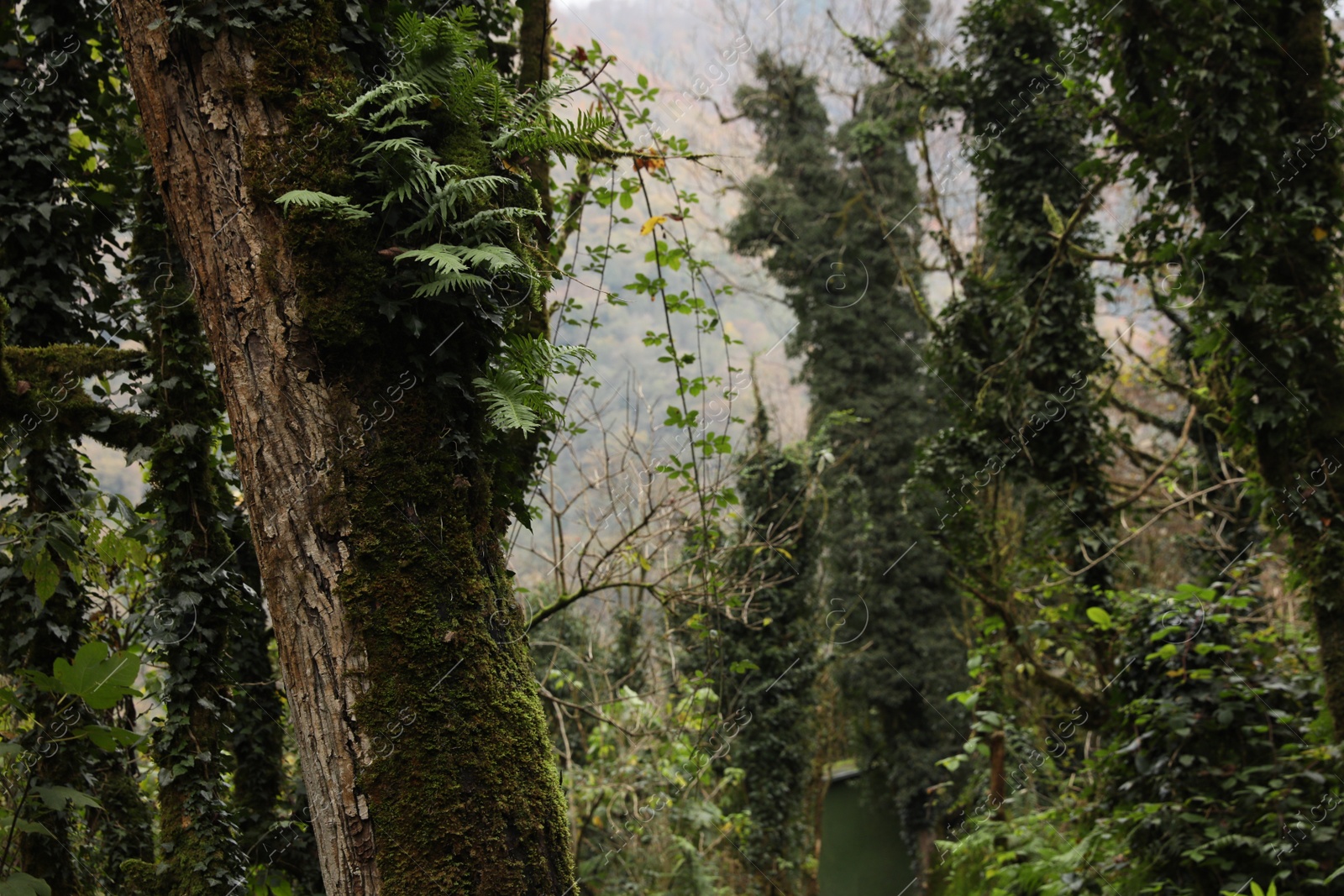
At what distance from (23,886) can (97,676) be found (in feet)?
1.63

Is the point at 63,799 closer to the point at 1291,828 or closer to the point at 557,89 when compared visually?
the point at 557,89

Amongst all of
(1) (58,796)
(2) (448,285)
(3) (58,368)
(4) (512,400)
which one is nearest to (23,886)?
(1) (58,796)

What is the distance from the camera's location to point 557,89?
1.88 metres

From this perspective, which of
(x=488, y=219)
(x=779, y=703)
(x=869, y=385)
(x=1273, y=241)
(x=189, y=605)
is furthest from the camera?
(x=869, y=385)

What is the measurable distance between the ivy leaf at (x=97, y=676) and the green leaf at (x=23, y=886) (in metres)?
0.40

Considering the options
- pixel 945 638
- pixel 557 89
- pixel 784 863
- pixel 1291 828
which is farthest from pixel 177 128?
pixel 945 638

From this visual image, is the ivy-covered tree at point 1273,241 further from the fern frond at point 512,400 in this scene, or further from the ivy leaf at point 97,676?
the ivy leaf at point 97,676

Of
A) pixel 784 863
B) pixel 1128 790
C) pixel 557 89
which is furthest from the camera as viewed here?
pixel 784 863

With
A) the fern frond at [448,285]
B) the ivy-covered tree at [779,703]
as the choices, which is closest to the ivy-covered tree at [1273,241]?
the fern frond at [448,285]

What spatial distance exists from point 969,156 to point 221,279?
7.91 meters

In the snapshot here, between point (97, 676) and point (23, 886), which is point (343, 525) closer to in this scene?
point (97, 676)

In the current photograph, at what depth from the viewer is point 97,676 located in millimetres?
1591

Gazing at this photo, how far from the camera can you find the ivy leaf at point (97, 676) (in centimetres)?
157

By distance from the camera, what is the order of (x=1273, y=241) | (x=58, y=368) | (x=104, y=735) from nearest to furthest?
(x=104, y=735) < (x=58, y=368) < (x=1273, y=241)
